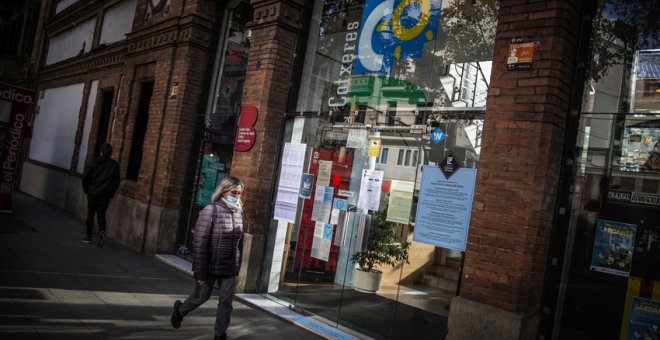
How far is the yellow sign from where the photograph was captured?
19.2 ft

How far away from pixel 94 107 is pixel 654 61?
1244 cm

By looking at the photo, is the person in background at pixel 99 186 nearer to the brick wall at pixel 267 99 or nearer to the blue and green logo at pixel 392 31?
the brick wall at pixel 267 99

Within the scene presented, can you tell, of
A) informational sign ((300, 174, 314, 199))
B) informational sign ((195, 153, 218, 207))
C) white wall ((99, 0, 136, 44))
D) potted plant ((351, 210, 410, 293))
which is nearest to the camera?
potted plant ((351, 210, 410, 293))

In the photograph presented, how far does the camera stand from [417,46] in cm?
567

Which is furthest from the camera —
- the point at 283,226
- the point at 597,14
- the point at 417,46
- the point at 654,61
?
the point at 283,226

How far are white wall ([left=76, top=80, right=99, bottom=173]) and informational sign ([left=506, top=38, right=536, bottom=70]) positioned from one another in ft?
37.8

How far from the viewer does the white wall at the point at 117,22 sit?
1196 centimetres

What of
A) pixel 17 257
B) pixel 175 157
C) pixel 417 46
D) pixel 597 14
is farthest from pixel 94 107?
pixel 597 14

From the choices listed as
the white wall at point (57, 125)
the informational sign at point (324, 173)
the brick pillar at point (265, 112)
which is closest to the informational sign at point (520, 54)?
the informational sign at point (324, 173)

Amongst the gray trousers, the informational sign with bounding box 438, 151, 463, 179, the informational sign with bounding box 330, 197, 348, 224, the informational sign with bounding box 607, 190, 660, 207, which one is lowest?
the gray trousers

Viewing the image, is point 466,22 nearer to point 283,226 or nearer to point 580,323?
point 580,323

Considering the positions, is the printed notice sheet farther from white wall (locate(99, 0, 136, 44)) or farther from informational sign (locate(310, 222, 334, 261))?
white wall (locate(99, 0, 136, 44))

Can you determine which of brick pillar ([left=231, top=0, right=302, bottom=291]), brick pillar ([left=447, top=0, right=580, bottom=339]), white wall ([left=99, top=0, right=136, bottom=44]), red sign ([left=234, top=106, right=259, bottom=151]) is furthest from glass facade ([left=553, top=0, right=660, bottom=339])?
white wall ([left=99, top=0, right=136, bottom=44])

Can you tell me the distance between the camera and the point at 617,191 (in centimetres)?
404
